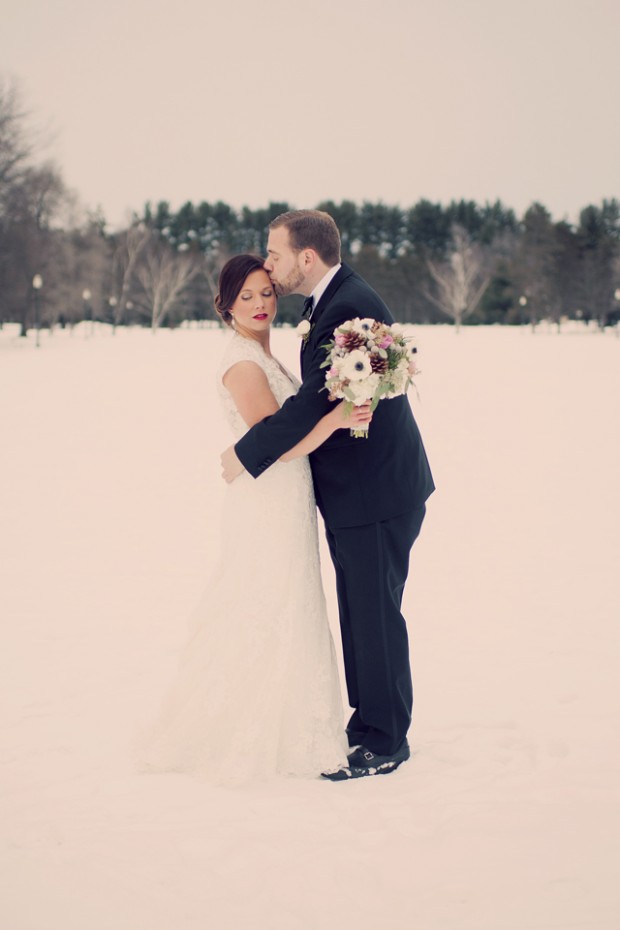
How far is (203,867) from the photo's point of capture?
125 inches

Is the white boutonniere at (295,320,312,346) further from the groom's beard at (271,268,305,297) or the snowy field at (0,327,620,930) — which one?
the snowy field at (0,327,620,930)

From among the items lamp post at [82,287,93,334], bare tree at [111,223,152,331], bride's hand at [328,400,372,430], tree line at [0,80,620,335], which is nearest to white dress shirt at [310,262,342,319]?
bride's hand at [328,400,372,430]

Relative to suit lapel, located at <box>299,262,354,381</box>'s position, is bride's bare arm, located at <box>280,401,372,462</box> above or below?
below

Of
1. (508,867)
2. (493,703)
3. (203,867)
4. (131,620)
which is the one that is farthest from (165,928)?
(131,620)

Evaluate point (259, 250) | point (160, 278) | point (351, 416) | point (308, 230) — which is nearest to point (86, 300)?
point (160, 278)

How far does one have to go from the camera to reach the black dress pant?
152 inches

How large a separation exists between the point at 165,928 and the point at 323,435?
1862mm

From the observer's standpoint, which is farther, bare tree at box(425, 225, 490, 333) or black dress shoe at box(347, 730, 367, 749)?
bare tree at box(425, 225, 490, 333)

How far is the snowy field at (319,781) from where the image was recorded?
303 cm

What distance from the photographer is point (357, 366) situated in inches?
131

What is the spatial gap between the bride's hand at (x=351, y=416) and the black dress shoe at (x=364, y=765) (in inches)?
60.6

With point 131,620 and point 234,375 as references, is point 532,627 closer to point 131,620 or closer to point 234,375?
point 131,620

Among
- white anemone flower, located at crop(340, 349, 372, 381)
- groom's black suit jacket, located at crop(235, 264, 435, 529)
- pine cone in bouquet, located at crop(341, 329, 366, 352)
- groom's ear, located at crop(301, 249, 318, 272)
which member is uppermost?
groom's ear, located at crop(301, 249, 318, 272)

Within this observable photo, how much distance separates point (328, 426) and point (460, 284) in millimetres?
66762
